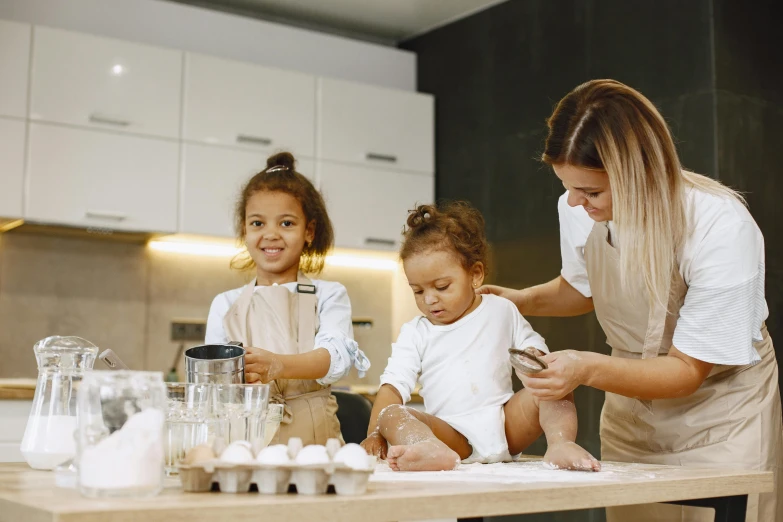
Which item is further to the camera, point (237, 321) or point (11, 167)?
point (11, 167)

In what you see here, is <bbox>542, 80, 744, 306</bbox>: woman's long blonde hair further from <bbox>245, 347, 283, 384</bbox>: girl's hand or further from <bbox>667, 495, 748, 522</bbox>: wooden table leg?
<bbox>245, 347, 283, 384</bbox>: girl's hand

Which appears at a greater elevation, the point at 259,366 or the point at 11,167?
the point at 11,167

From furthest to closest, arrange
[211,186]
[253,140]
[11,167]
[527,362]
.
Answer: [253,140]
[211,186]
[11,167]
[527,362]

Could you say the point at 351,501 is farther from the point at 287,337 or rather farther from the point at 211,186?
the point at 211,186

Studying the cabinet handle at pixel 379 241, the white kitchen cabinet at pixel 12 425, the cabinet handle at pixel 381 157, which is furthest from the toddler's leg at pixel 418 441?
the cabinet handle at pixel 381 157

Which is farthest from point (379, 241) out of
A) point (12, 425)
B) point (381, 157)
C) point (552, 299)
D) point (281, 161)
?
point (552, 299)

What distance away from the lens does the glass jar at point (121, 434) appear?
0.79 m

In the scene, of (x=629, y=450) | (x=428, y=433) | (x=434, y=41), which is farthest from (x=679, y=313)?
(x=434, y=41)

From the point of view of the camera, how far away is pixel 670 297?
1.53m

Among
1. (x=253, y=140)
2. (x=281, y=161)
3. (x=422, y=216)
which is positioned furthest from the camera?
(x=253, y=140)

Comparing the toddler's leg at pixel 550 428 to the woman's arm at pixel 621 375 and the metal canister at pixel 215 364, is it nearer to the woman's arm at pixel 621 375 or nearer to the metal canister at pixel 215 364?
the woman's arm at pixel 621 375

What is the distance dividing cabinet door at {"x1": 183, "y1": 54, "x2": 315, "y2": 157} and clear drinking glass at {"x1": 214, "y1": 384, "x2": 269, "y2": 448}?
267cm

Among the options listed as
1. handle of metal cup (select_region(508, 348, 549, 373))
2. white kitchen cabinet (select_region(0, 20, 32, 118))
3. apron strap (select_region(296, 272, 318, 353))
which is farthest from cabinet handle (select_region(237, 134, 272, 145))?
handle of metal cup (select_region(508, 348, 549, 373))

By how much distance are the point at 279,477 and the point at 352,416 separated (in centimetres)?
116
